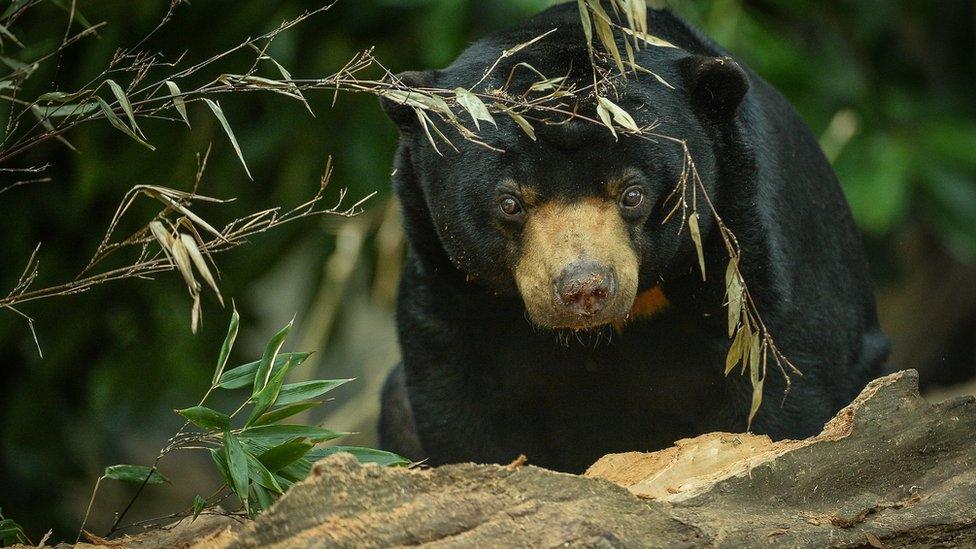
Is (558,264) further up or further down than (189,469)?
further up

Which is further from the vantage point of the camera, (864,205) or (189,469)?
(189,469)

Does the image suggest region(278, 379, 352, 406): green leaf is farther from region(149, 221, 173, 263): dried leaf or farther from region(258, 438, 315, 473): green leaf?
region(149, 221, 173, 263): dried leaf

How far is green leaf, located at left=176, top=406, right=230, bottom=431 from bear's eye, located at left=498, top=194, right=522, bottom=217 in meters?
1.12

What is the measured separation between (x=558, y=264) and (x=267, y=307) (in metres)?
6.95

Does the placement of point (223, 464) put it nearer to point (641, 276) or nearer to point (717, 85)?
point (641, 276)

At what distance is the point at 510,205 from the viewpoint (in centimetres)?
372

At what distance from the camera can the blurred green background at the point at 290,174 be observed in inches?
265

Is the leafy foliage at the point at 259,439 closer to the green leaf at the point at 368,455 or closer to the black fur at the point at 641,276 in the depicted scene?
the green leaf at the point at 368,455

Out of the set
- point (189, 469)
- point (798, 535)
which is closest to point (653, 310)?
point (798, 535)

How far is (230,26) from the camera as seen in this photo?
22.0 ft

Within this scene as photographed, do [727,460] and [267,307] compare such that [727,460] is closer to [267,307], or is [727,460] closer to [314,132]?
[314,132]

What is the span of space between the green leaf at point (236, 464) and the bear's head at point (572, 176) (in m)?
0.95

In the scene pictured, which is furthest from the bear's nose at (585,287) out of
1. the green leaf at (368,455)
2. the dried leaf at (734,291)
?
the green leaf at (368,455)

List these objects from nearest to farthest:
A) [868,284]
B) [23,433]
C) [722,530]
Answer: [722,530] → [868,284] → [23,433]
